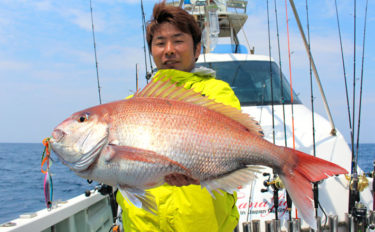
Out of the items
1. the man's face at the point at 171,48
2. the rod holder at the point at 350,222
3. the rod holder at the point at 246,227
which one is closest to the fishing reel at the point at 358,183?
the rod holder at the point at 350,222

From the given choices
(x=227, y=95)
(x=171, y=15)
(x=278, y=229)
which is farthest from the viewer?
(x=278, y=229)

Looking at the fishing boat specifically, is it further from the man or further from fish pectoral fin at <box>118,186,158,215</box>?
Answer: fish pectoral fin at <box>118,186,158,215</box>

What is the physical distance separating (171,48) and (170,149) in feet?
2.85

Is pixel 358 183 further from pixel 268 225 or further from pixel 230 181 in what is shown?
pixel 230 181

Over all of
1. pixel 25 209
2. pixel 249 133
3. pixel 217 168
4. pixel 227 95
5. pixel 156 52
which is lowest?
pixel 25 209

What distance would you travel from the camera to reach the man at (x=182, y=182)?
1.61m

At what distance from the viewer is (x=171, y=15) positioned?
1.99 meters

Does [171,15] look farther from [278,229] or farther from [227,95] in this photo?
[278,229]

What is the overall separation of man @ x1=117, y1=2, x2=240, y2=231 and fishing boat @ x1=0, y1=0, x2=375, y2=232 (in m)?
0.53

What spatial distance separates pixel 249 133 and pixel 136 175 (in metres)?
0.59

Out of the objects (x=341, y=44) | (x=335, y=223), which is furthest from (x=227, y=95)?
(x=341, y=44)

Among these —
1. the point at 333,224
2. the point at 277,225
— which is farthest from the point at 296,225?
the point at 333,224

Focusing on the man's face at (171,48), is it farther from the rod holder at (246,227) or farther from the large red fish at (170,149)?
the rod holder at (246,227)

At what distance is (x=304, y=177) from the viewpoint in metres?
1.39
